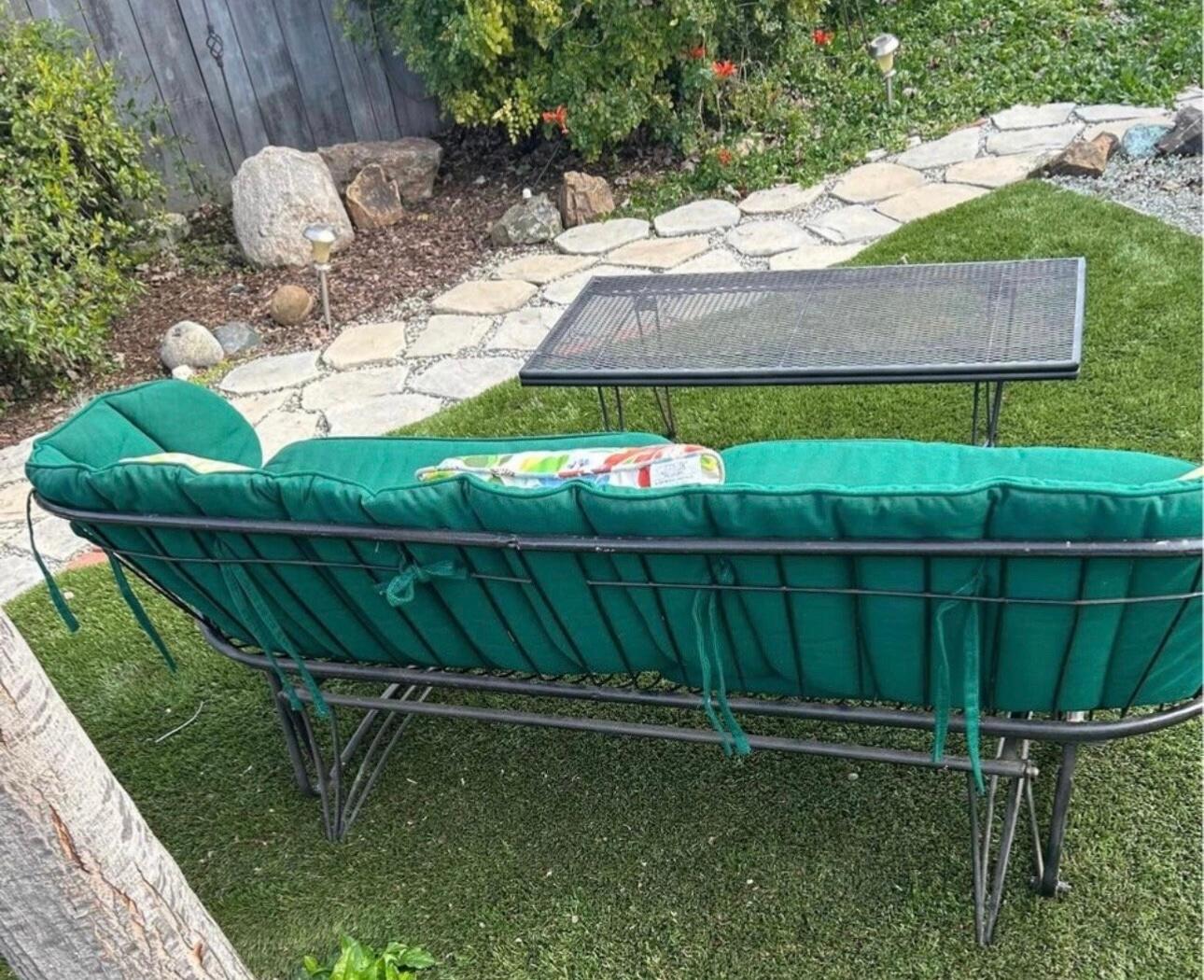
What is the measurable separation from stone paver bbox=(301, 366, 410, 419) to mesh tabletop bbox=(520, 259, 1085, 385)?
1.22 m

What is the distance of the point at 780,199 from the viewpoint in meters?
5.05

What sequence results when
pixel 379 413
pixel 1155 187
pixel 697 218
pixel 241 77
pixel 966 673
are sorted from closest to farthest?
pixel 966 673
pixel 379 413
pixel 1155 187
pixel 697 218
pixel 241 77

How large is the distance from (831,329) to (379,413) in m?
1.86

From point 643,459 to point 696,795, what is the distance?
0.77 meters

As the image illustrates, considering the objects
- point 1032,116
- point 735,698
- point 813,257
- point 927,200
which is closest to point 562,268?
point 813,257

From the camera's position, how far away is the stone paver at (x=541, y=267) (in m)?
4.80

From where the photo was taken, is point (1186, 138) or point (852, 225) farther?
point (852, 225)

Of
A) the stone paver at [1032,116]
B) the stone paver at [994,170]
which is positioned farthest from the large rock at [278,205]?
the stone paver at [1032,116]

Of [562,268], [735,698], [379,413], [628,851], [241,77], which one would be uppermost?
[241,77]

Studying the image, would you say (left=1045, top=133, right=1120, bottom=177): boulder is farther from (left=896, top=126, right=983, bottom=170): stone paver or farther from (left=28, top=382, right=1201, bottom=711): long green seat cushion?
(left=28, top=382, right=1201, bottom=711): long green seat cushion

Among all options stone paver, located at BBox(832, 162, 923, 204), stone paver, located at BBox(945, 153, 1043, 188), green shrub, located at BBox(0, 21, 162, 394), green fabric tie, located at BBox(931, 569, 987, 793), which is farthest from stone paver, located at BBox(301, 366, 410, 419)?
green fabric tie, located at BBox(931, 569, 987, 793)

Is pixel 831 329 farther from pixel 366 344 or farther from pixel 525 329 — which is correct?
pixel 366 344

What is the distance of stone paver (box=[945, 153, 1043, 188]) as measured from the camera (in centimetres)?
468

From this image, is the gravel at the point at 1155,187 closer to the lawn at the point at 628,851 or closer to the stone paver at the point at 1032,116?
the stone paver at the point at 1032,116
